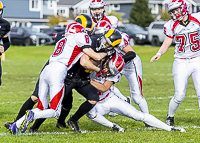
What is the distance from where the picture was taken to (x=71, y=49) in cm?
562

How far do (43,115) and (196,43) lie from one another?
2610 millimetres

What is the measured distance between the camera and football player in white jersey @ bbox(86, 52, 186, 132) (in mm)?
5789

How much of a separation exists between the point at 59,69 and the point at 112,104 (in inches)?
36.5

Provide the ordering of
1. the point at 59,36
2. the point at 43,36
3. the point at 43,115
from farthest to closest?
the point at 43,36 → the point at 59,36 → the point at 43,115

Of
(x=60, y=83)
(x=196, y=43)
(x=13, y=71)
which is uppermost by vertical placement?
(x=196, y=43)

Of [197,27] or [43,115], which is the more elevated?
[197,27]

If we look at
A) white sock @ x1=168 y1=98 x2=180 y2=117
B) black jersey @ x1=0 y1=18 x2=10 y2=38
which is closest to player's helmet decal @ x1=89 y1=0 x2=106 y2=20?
black jersey @ x1=0 y1=18 x2=10 y2=38

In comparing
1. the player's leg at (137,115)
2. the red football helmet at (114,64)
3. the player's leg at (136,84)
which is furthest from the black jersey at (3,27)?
the player's leg at (137,115)

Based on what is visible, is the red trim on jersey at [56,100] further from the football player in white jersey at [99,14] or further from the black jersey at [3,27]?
the black jersey at [3,27]

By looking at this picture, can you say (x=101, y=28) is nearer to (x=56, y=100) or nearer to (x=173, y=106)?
(x=56, y=100)

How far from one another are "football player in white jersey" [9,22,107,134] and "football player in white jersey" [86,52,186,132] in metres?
0.20

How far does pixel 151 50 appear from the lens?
26.3 m

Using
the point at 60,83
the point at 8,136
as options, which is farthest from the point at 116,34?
the point at 8,136

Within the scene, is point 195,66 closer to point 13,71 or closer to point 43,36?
point 13,71
